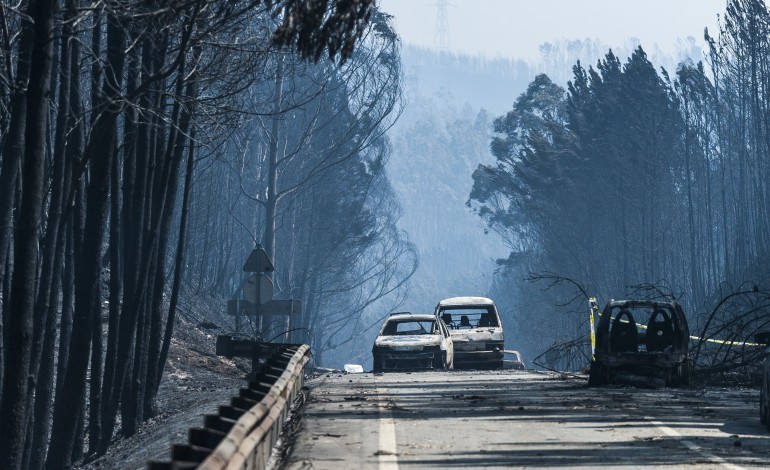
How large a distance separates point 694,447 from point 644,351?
10.1m

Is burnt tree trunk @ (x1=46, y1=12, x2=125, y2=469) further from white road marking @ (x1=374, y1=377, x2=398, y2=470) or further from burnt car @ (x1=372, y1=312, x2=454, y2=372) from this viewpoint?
burnt car @ (x1=372, y1=312, x2=454, y2=372)

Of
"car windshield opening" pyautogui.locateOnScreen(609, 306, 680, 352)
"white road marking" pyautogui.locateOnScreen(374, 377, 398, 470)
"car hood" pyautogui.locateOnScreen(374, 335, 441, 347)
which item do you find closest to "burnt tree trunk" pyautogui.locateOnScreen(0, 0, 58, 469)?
"white road marking" pyautogui.locateOnScreen(374, 377, 398, 470)

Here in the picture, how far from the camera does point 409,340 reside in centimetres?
3612

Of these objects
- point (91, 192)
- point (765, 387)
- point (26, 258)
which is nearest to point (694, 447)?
point (765, 387)

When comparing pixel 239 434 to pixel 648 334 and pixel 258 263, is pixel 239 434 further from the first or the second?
pixel 258 263

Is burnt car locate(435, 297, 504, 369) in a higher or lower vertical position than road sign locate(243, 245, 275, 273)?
lower

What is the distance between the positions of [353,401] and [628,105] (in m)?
60.6

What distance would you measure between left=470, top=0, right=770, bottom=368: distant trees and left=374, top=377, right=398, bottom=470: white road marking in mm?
55813

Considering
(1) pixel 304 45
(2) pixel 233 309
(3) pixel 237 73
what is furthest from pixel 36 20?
(2) pixel 233 309

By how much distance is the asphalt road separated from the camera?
43.6 feet

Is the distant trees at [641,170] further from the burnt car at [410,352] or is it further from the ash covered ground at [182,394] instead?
the burnt car at [410,352]

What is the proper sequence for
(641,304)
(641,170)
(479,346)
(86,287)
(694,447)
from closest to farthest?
(694,447)
(86,287)
(641,304)
(479,346)
(641,170)

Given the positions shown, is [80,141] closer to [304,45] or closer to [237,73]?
[237,73]

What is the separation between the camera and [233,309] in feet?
120
